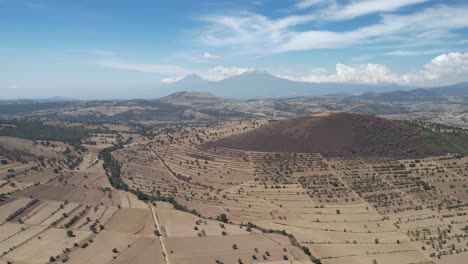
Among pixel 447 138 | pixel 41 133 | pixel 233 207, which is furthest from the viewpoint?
pixel 41 133

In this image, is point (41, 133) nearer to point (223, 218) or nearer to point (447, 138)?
point (223, 218)

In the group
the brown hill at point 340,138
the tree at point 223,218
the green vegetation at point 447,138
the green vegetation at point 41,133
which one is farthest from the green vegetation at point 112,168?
the green vegetation at point 447,138

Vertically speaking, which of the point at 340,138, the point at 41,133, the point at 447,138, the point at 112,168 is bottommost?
the point at 112,168

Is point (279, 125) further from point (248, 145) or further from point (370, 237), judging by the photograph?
point (370, 237)

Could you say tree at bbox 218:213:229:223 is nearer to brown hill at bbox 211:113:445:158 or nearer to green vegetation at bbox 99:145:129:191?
green vegetation at bbox 99:145:129:191

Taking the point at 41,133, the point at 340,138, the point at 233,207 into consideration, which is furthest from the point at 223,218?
the point at 41,133

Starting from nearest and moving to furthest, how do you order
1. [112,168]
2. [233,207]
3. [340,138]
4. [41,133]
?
[233,207], [112,168], [340,138], [41,133]

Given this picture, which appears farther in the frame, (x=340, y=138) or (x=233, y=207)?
(x=340, y=138)

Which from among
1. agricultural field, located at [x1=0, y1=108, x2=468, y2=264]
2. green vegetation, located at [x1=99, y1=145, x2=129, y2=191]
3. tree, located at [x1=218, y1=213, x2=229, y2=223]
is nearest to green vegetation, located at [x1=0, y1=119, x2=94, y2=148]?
green vegetation, located at [x1=99, y1=145, x2=129, y2=191]

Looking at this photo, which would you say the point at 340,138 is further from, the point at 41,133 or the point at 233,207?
the point at 41,133

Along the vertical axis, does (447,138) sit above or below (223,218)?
above
